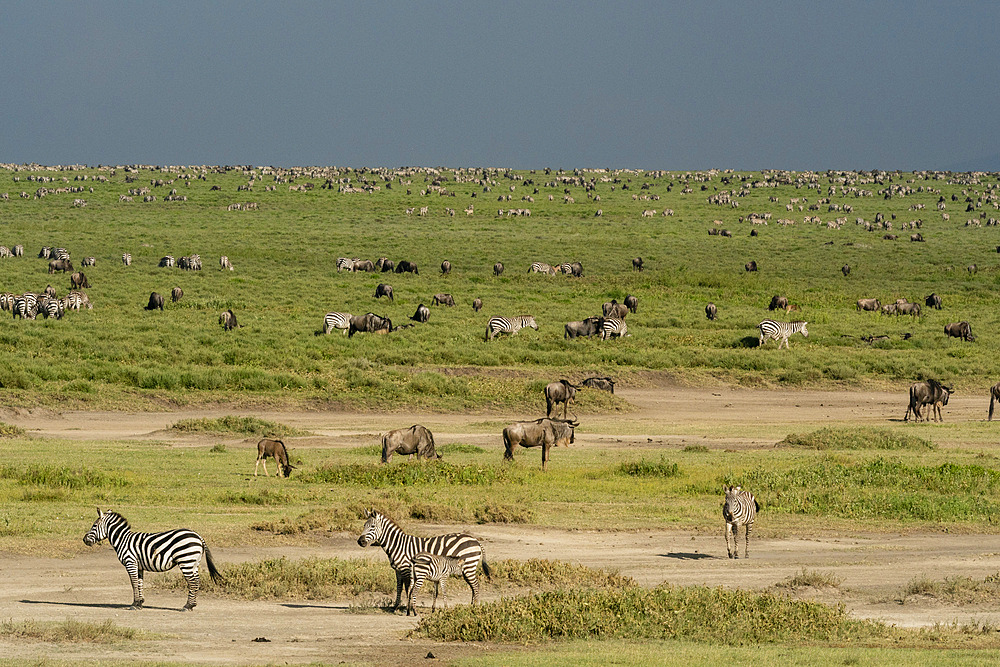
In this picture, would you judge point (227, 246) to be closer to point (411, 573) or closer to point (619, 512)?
point (619, 512)

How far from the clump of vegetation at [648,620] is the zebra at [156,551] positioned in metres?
2.60

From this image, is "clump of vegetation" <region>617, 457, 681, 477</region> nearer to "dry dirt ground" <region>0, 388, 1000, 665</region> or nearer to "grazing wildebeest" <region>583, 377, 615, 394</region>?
"dry dirt ground" <region>0, 388, 1000, 665</region>

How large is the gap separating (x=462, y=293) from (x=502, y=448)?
2952 centimetres

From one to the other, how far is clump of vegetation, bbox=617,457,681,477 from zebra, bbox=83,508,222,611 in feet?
40.6

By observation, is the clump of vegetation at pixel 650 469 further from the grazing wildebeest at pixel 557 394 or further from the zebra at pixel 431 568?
the zebra at pixel 431 568

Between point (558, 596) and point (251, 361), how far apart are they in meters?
28.4

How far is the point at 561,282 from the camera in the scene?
63.4 metres

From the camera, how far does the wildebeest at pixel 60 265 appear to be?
200 feet

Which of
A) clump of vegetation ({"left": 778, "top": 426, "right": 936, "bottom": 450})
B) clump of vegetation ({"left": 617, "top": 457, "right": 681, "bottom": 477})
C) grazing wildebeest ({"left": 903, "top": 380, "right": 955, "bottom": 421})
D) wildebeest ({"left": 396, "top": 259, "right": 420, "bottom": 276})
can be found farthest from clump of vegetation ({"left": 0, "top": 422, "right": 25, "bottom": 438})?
wildebeest ({"left": 396, "top": 259, "right": 420, "bottom": 276})

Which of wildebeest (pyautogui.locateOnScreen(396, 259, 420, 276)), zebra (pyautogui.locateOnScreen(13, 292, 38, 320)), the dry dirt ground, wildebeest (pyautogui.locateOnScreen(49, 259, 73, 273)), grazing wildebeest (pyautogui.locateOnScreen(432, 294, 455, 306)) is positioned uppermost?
wildebeest (pyautogui.locateOnScreen(396, 259, 420, 276))

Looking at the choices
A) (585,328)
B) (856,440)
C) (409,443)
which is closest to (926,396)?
(856,440)

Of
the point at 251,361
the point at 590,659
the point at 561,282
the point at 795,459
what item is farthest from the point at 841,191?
the point at 590,659

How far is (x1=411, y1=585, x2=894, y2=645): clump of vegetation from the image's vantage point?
42.3 ft

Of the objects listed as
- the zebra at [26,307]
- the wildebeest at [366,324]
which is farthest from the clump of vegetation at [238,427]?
the zebra at [26,307]
